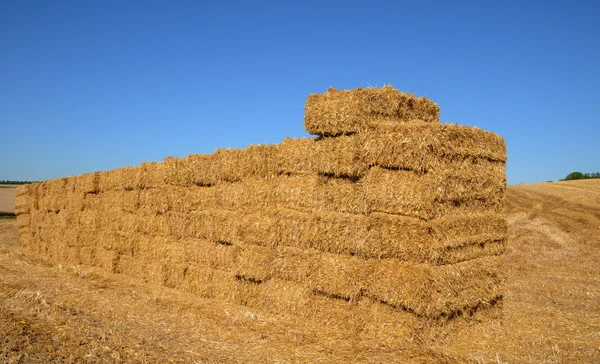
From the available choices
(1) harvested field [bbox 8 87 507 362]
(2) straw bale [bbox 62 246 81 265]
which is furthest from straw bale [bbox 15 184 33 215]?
(1) harvested field [bbox 8 87 507 362]

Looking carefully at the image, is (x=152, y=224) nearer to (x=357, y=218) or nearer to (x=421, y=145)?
(x=357, y=218)

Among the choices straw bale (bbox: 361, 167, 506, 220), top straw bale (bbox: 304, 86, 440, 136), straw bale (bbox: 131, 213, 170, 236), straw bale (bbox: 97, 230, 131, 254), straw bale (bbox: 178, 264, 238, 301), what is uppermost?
top straw bale (bbox: 304, 86, 440, 136)

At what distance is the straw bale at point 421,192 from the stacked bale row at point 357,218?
0.02 metres

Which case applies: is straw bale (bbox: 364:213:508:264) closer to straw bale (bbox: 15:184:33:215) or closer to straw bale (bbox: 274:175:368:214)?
straw bale (bbox: 274:175:368:214)

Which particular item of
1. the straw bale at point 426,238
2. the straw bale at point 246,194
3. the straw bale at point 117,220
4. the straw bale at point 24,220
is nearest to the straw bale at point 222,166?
the straw bale at point 246,194

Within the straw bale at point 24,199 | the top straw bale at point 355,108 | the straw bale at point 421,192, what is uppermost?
the top straw bale at point 355,108

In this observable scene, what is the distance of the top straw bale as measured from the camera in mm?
8219

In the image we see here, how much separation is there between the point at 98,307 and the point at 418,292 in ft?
19.3

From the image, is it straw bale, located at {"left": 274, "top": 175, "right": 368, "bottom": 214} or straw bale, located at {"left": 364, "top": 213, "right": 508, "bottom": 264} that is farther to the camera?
straw bale, located at {"left": 274, "top": 175, "right": 368, "bottom": 214}

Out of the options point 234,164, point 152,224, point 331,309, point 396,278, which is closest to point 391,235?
point 396,278

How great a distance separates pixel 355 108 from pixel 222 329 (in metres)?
4.06

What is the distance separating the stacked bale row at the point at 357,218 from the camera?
24.7 feet

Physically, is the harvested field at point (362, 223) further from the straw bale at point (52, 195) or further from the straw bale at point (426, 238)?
the straw bale at point (52, 195)

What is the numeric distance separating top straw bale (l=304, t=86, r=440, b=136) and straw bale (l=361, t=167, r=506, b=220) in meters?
0.90
